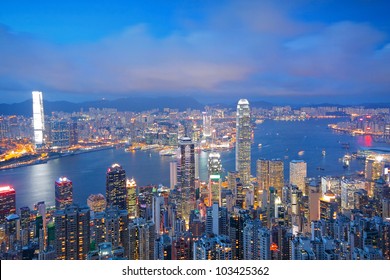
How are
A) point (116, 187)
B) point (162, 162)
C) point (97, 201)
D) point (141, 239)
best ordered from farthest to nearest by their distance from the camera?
point (162, 162)
point (116, 187)
point (97, 201)
point (141, 239)

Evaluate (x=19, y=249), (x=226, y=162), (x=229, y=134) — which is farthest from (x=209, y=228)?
(x=226, y=162)

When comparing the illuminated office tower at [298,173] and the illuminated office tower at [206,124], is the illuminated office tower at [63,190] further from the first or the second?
the illuminated office tower at [298,173]

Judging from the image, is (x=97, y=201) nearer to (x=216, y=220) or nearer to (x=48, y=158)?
(x=48, y=158)

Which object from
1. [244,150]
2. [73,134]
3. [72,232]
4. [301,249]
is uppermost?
[73,134]

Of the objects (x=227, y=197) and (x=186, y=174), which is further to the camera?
(x=186, y=174)

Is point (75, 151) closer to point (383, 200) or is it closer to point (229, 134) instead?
point (229, 134)

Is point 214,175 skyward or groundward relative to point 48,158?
groundward

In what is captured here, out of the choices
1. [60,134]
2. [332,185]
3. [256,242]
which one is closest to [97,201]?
[60,134]

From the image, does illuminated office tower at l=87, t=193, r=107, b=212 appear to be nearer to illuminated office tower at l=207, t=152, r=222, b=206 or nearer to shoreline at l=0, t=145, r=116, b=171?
shoreline at l=0, t=145, r=116, b=171

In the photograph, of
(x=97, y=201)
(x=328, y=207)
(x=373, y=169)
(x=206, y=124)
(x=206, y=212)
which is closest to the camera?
(x=206, y=212)
